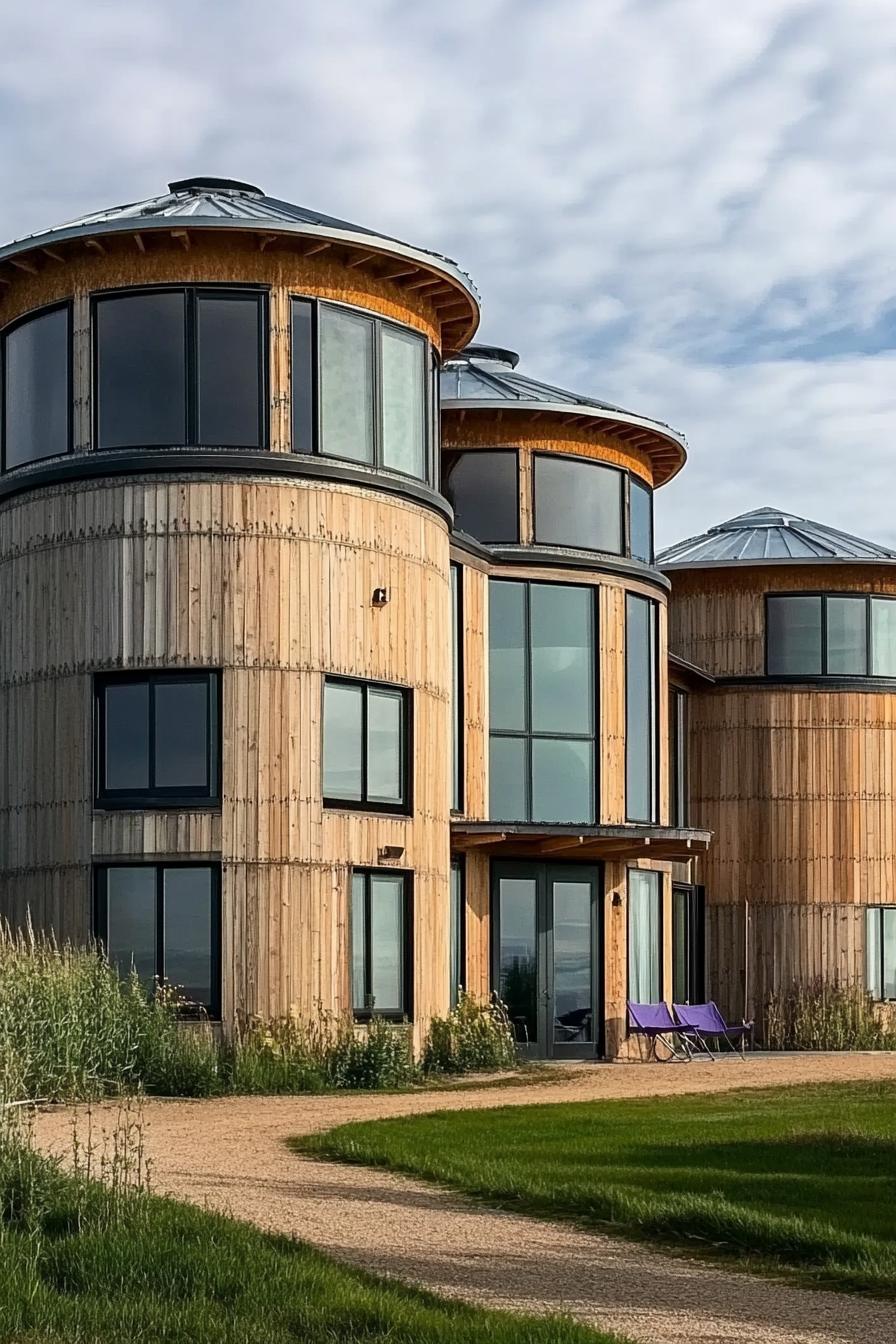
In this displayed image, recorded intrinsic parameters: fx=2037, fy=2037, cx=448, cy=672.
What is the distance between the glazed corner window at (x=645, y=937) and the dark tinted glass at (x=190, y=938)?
28.1ft

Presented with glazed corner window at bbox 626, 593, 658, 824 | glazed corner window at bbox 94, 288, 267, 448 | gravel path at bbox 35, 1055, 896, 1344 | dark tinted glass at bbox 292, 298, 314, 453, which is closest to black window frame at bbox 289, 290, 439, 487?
dark tinted glass at bbox 292, 298, 314, 453

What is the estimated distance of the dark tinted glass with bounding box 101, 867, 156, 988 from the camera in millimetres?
21391

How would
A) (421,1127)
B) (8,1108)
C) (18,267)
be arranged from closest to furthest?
(8,1108) < (421,1127) < (18,267)

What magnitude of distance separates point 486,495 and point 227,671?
7210 mm

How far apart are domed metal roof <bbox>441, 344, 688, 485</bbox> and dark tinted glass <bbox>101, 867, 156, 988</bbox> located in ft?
29.2

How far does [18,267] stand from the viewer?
2297 cm

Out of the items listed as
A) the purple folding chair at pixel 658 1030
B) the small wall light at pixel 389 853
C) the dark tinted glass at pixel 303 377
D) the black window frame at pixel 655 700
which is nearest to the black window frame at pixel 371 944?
the small wall light at pixel 389 853

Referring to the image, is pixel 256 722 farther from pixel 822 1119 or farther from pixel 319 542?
pixel 822 1119

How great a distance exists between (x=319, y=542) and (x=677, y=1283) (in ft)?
44.3

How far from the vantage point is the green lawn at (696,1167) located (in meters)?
10.6

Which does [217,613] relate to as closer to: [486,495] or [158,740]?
[158,740]

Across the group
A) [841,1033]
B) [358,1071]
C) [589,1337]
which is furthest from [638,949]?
[589,1337]

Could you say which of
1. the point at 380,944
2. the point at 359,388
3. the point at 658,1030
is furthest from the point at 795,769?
the point at 359,388

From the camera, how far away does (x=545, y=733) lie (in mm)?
27672
